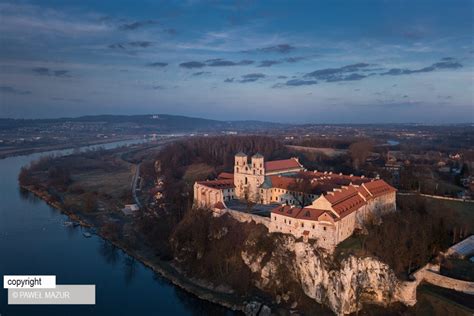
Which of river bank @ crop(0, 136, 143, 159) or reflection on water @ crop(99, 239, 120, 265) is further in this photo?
river bank @ crop(0, 136, 143, 159)

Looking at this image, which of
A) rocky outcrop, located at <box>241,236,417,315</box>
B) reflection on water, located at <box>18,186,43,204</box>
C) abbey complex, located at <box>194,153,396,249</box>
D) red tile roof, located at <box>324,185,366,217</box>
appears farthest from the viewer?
reflection on water, located at <box>18,186,43,204</box>

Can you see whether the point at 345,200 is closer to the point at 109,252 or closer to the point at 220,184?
the point at 220,184

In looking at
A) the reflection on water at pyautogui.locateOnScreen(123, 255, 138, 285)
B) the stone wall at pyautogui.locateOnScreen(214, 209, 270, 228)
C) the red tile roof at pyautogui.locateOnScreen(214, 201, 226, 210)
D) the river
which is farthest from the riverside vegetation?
the river

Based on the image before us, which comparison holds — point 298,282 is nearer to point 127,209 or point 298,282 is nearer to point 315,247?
point 315,247

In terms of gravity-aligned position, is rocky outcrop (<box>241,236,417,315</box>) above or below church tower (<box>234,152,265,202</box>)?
below

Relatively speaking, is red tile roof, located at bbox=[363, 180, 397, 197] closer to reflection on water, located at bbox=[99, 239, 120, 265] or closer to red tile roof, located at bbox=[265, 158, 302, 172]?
red tile roof, located at bbox=[265, 158, 302, 172]

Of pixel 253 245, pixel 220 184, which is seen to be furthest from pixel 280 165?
pixel 253 245

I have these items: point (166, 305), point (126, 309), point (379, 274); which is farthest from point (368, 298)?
point (126, 309)
